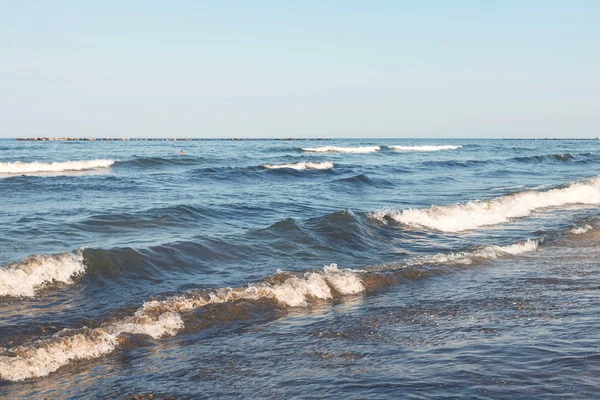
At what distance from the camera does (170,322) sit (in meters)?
7.39

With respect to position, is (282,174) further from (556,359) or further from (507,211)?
(556,359)

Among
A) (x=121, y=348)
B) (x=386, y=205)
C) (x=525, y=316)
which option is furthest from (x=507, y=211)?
(x=121, y=348)

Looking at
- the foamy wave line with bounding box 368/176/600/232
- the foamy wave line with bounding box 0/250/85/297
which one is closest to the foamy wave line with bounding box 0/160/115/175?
the foamy wave line with bounding box 368/176/600/232

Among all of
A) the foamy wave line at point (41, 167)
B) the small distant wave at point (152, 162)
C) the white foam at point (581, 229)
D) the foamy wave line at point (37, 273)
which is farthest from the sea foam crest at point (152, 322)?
the small distant wave at point (152, 162)

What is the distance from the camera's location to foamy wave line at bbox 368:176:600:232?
16359mm

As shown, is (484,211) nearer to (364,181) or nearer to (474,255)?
(474,255)

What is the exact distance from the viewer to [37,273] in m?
9.46

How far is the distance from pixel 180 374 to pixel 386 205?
16.1m

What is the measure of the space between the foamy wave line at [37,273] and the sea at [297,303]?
3 centimetres

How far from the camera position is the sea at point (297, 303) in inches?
212

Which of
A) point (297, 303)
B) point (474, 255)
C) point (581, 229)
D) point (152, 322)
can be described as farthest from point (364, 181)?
point (152, 322)

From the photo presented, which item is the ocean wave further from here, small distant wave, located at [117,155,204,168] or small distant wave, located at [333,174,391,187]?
small distant wave, located at [117,155,204,168]

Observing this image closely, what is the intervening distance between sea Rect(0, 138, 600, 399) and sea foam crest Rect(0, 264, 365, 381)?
25 mm

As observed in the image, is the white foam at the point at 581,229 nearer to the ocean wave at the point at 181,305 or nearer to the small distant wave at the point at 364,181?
the ocean wave at the point at 181,305
